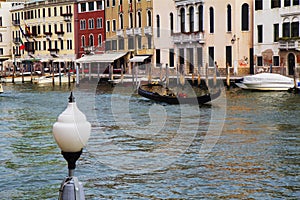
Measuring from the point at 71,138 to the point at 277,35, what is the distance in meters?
30.1

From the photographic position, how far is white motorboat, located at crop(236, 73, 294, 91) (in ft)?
93.7

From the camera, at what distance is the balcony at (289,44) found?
3141 centimetres

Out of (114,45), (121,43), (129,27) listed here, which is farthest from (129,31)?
(114,45)

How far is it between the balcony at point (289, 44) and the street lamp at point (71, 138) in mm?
27766

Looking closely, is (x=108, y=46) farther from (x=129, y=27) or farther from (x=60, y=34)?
(x=60, y=34)

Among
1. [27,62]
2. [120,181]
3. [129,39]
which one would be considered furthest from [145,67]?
[120,181]

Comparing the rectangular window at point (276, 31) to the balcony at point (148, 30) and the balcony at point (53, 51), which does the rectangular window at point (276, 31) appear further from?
the balcony at point (53, 51)

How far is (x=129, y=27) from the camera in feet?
150

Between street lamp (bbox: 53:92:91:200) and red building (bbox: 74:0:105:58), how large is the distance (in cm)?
4439

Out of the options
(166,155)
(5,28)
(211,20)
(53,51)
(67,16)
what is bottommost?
(166,155)

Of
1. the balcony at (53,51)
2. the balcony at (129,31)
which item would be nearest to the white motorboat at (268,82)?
the balcony at (129,31)

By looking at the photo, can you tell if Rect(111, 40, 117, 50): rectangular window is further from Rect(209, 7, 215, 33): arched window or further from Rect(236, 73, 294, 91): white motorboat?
Rect(236, 73, 294, 91): white motorboat

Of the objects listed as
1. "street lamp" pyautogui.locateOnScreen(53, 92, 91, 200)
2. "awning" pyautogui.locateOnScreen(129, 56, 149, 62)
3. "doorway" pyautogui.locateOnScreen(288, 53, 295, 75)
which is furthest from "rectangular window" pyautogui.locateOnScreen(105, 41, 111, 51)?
"street lamp" pyautogui.locateOnScreen(53, 92, 91, 200)

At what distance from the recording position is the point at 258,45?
34875mm
